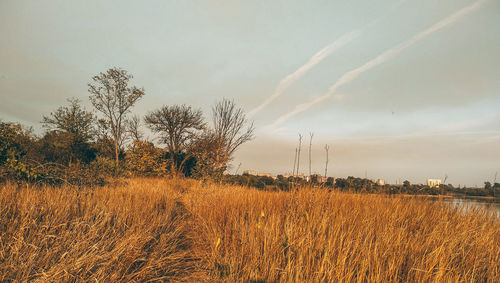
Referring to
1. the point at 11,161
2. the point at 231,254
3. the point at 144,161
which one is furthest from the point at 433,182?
the point at 144,161

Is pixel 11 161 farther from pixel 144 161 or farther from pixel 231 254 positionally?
pixel 144 161

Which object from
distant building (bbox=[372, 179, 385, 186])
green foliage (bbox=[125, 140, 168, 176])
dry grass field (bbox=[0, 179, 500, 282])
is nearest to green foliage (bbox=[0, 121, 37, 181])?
dry grass field (bbox=[0, 179, 500, 282])

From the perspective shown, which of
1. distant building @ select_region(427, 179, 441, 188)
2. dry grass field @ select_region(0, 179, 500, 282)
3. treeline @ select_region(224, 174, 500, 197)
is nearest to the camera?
dry grass field @ select_region(0, 179, 500, 282)

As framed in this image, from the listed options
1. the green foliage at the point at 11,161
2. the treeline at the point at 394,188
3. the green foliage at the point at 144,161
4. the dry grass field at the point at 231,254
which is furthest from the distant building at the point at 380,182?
the green foliage at the point at 144,161

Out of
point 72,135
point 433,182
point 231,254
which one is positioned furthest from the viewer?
point 72,135

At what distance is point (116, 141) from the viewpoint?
67.7 ft

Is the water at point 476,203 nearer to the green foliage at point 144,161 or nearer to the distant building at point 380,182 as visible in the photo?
the distant building at point 380,182

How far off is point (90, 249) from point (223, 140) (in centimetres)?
1949

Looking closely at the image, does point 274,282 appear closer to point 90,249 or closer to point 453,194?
point 90,249

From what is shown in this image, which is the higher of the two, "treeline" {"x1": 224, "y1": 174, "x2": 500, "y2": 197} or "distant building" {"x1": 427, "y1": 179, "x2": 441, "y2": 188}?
"distant building" {"x1": 427, "y1": 179, "x2": 441, "y2": 188}

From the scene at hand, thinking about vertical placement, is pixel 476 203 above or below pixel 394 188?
below

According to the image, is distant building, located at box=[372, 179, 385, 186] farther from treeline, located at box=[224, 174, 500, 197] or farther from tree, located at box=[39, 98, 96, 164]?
tree, located at box=[39, 98, 96, 164]

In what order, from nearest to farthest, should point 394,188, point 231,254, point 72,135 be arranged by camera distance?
1. point 231,254
2. point 394,188
3. point 72,135

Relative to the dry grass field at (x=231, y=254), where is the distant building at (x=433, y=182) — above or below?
above
